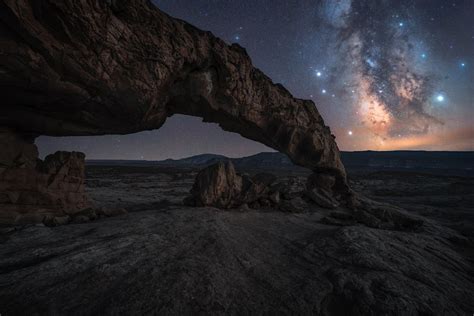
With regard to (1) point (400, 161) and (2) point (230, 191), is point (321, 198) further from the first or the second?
(1) point (400, 161)

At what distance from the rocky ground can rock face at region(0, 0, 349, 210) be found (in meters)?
5.70

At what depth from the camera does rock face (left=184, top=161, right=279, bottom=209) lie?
517 inches

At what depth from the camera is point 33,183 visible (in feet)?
35.4

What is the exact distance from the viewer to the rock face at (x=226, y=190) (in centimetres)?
1312

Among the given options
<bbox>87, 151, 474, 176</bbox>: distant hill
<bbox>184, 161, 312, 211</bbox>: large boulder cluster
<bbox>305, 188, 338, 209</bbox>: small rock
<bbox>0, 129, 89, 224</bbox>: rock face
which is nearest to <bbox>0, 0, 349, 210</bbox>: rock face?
<bbox>0, 129, 89, 224</bbox>: rock face

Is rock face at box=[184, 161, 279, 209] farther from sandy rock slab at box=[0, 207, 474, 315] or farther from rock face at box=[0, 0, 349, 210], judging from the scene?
sandy rock slab at box=[0, 207, 474, 315]

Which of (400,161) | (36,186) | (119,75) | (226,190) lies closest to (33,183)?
(36,186)

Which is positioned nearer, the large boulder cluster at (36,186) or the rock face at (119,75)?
the rock face at (119,75)

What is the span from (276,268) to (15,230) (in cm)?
964

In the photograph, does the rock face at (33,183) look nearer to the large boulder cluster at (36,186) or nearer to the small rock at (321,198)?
the large boulder cluster at (36,186)

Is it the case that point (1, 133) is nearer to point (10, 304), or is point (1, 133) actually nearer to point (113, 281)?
point (10, 304)

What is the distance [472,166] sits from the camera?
113 metres

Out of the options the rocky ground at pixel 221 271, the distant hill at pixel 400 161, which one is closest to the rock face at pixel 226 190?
the rocky ground at pixel 221 271

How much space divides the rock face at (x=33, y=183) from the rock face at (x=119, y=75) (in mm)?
816
